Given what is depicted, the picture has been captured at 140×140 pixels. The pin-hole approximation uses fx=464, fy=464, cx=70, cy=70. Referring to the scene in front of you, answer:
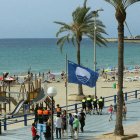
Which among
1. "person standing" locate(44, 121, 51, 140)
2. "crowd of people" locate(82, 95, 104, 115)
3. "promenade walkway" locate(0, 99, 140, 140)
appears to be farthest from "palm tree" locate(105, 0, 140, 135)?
"crowd of people" locate(82, 95, 104, 115)

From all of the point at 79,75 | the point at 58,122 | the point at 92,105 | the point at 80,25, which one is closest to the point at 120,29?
the point at 79,75

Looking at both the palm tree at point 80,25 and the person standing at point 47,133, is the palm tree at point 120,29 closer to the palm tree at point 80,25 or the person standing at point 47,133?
the person standing at point 47,133

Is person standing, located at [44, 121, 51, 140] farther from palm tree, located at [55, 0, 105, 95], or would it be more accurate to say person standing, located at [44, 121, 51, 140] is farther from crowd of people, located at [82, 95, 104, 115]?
palm tree, located at [55, 0, 105, 95]

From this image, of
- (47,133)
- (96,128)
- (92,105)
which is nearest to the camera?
(47,133)

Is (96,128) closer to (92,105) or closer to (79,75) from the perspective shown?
(79,75)

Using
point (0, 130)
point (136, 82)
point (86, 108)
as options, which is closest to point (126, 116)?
point (86, 108)

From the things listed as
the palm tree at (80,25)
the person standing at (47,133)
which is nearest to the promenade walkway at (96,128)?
the person standing at (47,133)

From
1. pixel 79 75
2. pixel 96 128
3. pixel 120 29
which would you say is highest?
pixel 120 29

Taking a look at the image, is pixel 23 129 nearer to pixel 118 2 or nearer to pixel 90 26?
pixel 118 2

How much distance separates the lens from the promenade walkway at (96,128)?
22.8m

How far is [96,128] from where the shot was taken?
24969 millimetres

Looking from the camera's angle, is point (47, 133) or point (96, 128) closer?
point (47, 133)

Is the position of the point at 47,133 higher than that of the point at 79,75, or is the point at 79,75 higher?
the point at 79,75

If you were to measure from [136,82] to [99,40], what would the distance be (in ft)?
72.7
